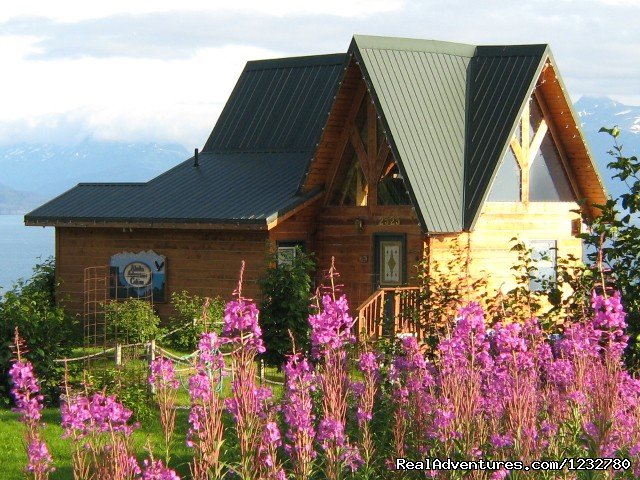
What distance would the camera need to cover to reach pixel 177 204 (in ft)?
93.6

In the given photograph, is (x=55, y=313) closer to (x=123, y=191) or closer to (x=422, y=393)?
(x=123, y=191)

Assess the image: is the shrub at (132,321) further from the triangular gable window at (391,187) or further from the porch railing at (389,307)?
the triangular gable window at (391,187)

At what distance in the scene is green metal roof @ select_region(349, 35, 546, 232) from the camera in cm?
2514

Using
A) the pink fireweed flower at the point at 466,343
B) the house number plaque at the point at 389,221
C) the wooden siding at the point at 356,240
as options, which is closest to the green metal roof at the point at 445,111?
the wooden siding at the point at 356,240

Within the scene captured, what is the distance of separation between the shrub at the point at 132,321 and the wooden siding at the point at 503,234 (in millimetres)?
6179

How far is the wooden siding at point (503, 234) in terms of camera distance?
85.5 ft

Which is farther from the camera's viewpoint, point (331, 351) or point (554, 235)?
point (554, 235)

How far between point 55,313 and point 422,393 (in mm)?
12446

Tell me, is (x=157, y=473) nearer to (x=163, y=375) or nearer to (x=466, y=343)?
(x=163, y=375)

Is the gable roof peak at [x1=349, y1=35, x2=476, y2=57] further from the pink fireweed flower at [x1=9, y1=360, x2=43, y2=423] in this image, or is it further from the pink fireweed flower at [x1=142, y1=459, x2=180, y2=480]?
the pink fireweed flower at [x1=142, y1=459, x2=180, y2=480]

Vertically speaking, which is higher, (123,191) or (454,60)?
(454,60)

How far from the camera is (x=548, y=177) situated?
2797cm

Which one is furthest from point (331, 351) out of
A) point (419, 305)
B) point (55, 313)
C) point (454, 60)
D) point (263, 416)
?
point (454, 60)

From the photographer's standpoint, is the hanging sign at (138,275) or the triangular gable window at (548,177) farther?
the hanging sign at (138,275)
